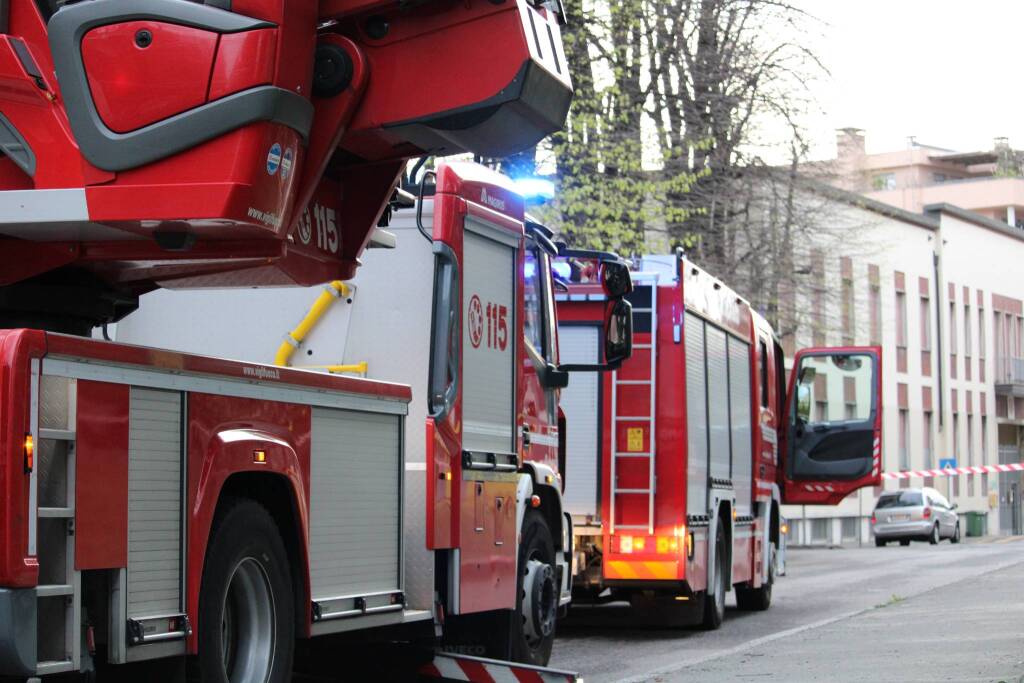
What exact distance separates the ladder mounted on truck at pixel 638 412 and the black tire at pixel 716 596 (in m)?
1.58

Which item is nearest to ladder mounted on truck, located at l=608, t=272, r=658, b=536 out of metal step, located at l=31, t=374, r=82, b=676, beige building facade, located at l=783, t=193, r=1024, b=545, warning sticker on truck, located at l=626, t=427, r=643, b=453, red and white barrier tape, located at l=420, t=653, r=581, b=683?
warning sticker on truck, located at l=626, t=427, r=643, b=453

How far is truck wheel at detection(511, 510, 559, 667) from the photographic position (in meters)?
9.99

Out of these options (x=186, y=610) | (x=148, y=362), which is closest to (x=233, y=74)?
(x=148, y=362)

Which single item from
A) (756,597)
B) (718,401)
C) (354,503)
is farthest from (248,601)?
(756,597)

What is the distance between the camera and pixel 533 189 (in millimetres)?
10359

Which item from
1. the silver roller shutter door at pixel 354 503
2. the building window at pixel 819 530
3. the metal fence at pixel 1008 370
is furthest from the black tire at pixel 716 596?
the metal fence at pixel 1008 370

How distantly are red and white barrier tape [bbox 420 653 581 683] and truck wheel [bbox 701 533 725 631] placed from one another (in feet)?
20.6

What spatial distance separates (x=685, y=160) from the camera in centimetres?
2747

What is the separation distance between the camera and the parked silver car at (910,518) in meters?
43.0

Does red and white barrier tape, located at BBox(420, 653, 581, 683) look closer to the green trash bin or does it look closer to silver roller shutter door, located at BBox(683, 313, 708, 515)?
silver roller shutter door, located at BBox(683, 313, 708, 515)

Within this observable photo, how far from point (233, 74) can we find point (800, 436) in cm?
1444

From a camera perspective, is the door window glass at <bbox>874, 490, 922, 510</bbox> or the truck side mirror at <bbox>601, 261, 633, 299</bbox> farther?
the door window glass at <bbox>874, 490, 922, 510</bbox>

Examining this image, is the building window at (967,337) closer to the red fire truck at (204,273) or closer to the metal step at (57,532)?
the red fire truck at (204,273)

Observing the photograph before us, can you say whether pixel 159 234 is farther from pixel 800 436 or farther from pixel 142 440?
pixel 800 436
